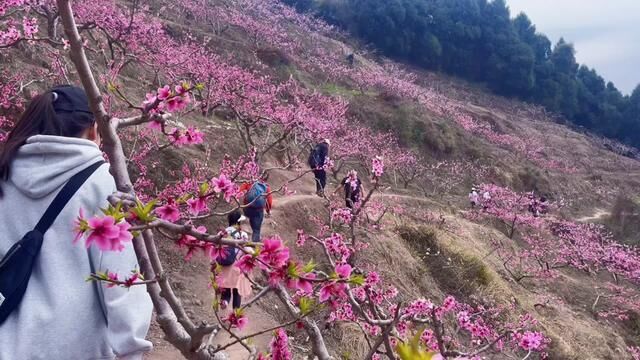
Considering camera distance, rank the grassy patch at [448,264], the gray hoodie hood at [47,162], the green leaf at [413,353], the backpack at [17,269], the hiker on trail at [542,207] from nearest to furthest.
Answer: the green leaf at [413,353] < the backpack at [17,269] < the gray hoodie hood at [47,162] < the grassy patch at [448,264] < the hiker on trail at [542,207]

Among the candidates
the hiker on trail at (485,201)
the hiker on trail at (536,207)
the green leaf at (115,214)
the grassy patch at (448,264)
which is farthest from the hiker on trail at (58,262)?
the hiker on trail at (536,207)

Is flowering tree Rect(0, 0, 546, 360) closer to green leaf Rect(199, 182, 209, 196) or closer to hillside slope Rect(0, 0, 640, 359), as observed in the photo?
green leaf Rect(199, 182, 209, 196)

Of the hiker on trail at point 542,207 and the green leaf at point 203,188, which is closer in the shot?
the green leaf at point 203,188

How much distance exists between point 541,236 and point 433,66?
1242 inches

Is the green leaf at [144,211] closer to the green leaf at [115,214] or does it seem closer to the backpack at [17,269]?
the green leaf at [115,214]

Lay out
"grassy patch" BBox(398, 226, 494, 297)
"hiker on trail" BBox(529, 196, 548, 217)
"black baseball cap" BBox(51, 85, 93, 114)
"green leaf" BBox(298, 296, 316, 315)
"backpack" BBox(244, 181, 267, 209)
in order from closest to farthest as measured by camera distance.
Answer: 1. "black baseball cap" BBox(51, 85, 93, 114)
2. "green leaf" BBox(298, 296, 316, 315)
3. "backpack" BBox(244, 181, 267, 209)
4. "grassy patch" BBox(398, 226, 494, 297)
5. "hiker on trail" BBox(529, 196, 548, 217)

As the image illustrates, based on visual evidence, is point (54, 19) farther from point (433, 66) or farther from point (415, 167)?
point (433, 66)

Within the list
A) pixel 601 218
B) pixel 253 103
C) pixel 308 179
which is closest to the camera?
pixel 308 179

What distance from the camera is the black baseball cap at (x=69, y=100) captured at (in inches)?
75.0

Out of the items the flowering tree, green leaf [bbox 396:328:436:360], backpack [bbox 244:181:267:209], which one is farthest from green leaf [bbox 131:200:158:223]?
backpack [bbox 244:181:267:209]

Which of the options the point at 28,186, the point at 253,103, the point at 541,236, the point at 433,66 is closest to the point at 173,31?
the point at 253,103

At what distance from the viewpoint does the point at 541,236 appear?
1881cm

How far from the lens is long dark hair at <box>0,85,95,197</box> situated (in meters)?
1.84

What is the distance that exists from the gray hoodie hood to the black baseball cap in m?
0.15
